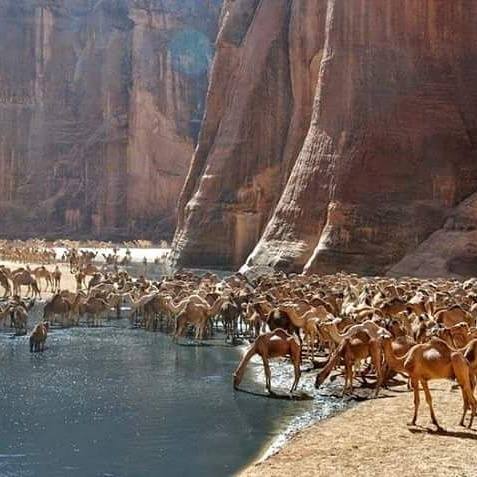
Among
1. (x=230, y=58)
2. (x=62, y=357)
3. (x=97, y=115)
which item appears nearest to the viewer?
(x=62, y=357)

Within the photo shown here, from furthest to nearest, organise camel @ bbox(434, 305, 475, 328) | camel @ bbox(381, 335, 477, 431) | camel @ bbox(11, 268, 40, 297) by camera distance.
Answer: camel @ bbox(11, 268, 40, 297) → camel @ bbox(434, 305, 475, 328) → camel @ bbox(381, 335, 477, 431)

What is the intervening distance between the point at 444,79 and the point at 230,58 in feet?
67.1

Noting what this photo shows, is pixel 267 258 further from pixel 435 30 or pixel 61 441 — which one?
pixel 61 441

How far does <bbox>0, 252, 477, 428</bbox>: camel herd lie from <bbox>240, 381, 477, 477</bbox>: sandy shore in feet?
1.59

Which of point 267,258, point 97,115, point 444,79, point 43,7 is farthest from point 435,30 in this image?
point 43,7

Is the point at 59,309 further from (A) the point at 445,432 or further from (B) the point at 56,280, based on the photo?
(A) the point at 445,432

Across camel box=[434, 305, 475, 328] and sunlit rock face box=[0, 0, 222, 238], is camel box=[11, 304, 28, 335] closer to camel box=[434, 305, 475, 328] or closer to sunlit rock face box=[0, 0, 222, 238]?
camel box=[434, 305, 475, 328]

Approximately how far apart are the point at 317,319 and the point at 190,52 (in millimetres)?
80974

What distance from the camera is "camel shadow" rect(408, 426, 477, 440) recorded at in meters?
11.7

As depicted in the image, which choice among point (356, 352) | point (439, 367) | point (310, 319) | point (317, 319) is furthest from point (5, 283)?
point (439, 367)

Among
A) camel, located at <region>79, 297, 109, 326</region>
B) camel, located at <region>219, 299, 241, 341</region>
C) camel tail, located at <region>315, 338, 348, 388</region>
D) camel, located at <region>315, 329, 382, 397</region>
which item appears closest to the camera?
camel, located at <region>315, 329, 382, 397</region>

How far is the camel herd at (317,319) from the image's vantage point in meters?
13.1

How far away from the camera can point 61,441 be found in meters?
13.1

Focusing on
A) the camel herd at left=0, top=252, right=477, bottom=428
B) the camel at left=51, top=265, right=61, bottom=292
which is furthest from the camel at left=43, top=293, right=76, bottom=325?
the camel at left=51, top=265, right=61, bottom=292
